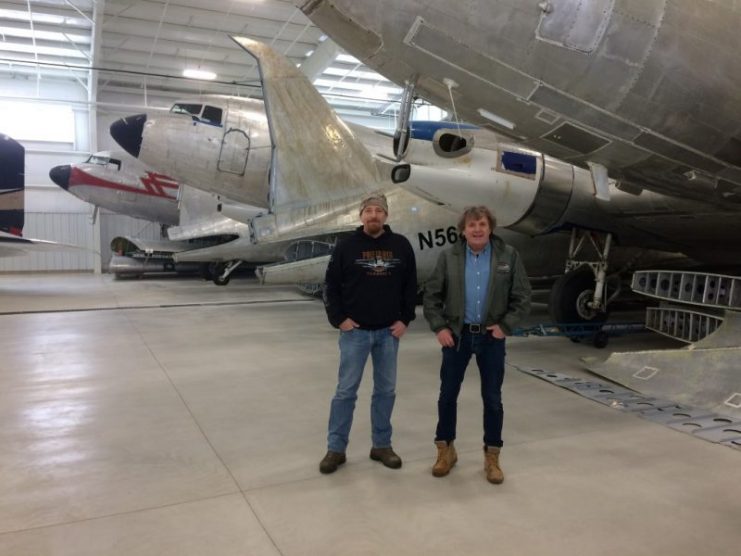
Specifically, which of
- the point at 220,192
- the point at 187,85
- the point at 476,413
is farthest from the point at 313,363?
the point at 187,85

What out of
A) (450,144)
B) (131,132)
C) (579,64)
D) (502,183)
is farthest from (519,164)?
(131,132)

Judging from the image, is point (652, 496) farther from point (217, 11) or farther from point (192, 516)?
point (217, 11)

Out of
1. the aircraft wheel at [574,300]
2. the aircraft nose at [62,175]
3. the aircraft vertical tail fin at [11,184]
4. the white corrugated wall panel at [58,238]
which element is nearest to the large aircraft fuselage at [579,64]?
the aircraft wheel at [574,300]

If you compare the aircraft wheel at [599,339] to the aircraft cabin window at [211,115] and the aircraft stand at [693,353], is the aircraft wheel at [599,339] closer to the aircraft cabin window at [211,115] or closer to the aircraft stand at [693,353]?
the aircraft stand at [693,353]

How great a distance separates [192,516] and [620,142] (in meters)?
4.69

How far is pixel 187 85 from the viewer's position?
934 inches

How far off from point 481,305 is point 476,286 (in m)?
0.12

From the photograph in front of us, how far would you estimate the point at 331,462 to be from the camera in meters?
3.88

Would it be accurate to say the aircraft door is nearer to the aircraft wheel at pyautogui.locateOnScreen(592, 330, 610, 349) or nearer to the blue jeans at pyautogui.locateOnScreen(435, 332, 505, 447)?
the aircraft wheel at pyautogui.locateOnScreen(592, 330, 610, 349)

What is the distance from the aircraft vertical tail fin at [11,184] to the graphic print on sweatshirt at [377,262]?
15.1 m

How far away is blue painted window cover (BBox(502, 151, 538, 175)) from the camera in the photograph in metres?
8.01

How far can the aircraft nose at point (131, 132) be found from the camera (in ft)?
45.0

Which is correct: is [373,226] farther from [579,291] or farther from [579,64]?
[579,291]

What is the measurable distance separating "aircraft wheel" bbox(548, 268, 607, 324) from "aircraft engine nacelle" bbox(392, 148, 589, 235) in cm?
91
